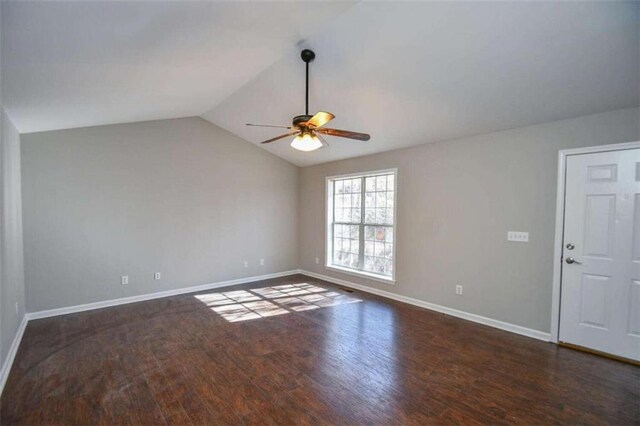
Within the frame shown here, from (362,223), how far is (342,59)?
313cm

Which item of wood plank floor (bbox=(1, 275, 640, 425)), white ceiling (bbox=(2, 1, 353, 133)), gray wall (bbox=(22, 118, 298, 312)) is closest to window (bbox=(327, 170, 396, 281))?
gray wall (bbox=(22, 118, 298, 312))

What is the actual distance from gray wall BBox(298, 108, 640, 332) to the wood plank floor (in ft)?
1.45

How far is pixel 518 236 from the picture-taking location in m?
3.56

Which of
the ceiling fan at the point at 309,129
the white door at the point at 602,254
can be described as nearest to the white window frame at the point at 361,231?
the ceiling fan at the point at 309,129

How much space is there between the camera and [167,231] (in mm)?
4992

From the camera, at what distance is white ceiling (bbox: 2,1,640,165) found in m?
1.98

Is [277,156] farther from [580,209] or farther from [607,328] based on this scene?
[607,328]

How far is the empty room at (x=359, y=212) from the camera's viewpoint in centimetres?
219

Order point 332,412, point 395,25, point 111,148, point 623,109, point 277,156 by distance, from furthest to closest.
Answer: point 277,156 < point 111,148 < point 623,109 < point 395,25 < point 332,412

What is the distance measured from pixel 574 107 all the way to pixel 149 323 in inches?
214

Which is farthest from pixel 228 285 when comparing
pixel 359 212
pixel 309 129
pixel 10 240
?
pixel 309 129

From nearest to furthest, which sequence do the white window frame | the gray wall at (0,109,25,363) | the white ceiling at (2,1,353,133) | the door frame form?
the white ceiling at (2,1,353,133) < the gray wall at (0,109,25,363) < the door frame < the white window frame

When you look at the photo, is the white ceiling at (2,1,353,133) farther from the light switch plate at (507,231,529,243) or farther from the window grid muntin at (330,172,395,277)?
the light switch plate at (507,231,529,243)

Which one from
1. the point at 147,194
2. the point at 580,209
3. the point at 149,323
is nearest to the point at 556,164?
the point at 580,209
